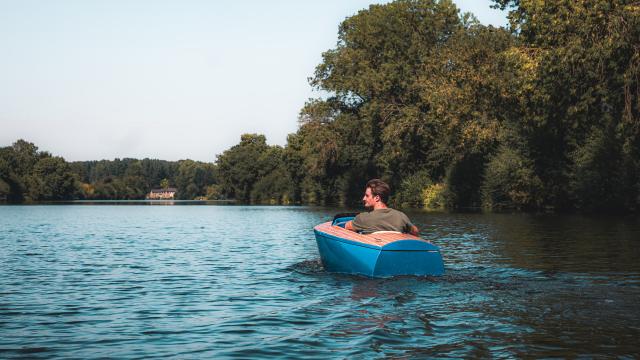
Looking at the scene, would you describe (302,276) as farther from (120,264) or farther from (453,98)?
(453,98)

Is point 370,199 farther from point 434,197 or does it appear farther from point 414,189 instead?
point 414,189

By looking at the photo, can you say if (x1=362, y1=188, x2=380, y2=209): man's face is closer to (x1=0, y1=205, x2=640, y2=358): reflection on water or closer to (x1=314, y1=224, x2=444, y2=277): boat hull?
(x1=314, y1=224, x2=444, y2=277): boat hull

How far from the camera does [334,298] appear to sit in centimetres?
1016

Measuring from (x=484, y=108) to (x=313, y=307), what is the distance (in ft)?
113

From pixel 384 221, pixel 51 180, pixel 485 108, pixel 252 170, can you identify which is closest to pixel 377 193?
pixel 384 221

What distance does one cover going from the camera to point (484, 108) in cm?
4184

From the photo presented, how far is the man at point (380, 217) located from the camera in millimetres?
12211

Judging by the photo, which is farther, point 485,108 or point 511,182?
point 511,182

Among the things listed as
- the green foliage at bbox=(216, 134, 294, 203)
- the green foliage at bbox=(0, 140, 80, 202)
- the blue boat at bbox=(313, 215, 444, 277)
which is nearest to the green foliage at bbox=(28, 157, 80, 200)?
the green foliage at bbox=(0, 140, 80, 202)

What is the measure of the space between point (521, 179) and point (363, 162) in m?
21.5

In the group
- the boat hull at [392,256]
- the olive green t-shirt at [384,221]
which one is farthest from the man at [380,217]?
the boat hull at [392,256]

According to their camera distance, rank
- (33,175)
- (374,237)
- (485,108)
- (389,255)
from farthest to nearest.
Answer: (33,175)
(485,108)
(374,237)
(389,255)

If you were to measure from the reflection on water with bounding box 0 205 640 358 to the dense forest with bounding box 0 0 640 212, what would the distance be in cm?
1018

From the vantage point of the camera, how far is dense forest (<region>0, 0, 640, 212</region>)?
25.8 meters
